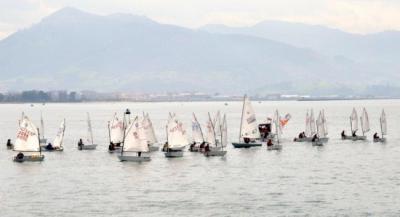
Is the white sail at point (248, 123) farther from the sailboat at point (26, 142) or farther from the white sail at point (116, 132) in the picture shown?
the sailboat at point (26, 142)

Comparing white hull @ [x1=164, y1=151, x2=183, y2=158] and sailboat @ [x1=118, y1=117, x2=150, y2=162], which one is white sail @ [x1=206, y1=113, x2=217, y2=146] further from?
sailboat @ [x1=118, y1=117, x2=150, y2=162]

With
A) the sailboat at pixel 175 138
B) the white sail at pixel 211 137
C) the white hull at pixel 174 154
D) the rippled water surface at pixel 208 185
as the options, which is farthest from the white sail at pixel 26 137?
the white sail at pixel 211 137

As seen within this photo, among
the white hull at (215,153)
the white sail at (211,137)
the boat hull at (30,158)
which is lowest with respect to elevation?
the white hull at (215,153)

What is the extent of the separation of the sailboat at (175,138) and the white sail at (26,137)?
1659 centimetres

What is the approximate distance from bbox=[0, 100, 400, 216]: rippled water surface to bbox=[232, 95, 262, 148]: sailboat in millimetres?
5594

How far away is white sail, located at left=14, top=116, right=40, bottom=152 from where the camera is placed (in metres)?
115

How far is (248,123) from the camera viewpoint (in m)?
139

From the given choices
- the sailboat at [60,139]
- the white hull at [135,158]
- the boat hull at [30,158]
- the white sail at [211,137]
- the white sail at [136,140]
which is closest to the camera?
the white sail at [136,140]

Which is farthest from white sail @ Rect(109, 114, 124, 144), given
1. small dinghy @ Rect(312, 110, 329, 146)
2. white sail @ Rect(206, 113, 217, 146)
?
small dinghy @ Rect(312, 110, 329, 146)

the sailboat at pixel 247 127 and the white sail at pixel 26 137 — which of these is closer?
the white sail at pixel 26 137

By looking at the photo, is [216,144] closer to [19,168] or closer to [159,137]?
[19,168]

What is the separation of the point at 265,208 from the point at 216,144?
51125mm

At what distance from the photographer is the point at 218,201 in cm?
7962

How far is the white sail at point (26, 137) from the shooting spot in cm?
11500
